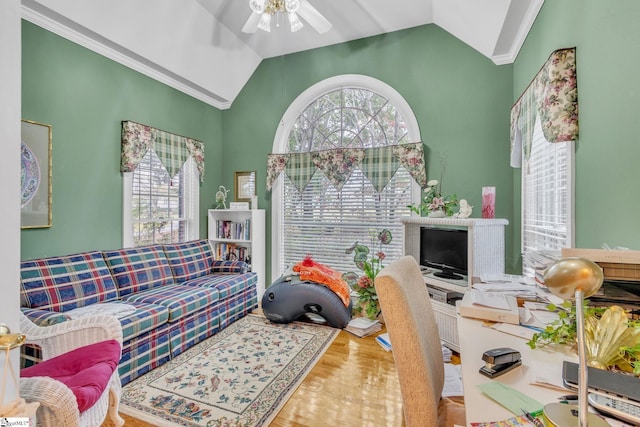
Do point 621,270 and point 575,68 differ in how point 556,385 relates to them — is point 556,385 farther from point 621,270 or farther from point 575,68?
point 575,68

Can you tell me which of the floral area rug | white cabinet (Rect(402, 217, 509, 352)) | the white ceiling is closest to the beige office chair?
the floral area rug

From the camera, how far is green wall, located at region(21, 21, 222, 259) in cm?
258

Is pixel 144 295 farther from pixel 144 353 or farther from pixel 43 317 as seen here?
pixel 43 317

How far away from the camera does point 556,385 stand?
3.03 feet

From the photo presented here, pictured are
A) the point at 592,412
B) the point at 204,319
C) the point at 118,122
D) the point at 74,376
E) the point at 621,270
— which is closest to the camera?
the point at 592,412

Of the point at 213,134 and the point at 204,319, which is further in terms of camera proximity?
the point at 213,134

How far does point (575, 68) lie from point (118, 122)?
3907 mm

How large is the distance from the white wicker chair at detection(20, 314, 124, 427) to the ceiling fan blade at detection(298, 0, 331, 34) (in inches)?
112

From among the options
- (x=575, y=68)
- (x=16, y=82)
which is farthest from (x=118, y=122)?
(x=575, y=68)

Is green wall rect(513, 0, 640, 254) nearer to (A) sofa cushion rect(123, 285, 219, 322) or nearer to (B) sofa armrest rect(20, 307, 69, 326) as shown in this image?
(A) sofa cushion rect(123, 285, 219, 322)

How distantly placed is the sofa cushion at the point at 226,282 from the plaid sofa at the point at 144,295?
1 cm

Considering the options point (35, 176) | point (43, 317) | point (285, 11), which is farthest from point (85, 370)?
point (285, 11)

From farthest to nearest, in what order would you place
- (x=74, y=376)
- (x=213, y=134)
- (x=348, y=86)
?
(x=213, y=134), (x=348, y=86), (x=74, y=376)

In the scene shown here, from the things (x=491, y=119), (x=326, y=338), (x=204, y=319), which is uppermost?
(x=491, y=119)
